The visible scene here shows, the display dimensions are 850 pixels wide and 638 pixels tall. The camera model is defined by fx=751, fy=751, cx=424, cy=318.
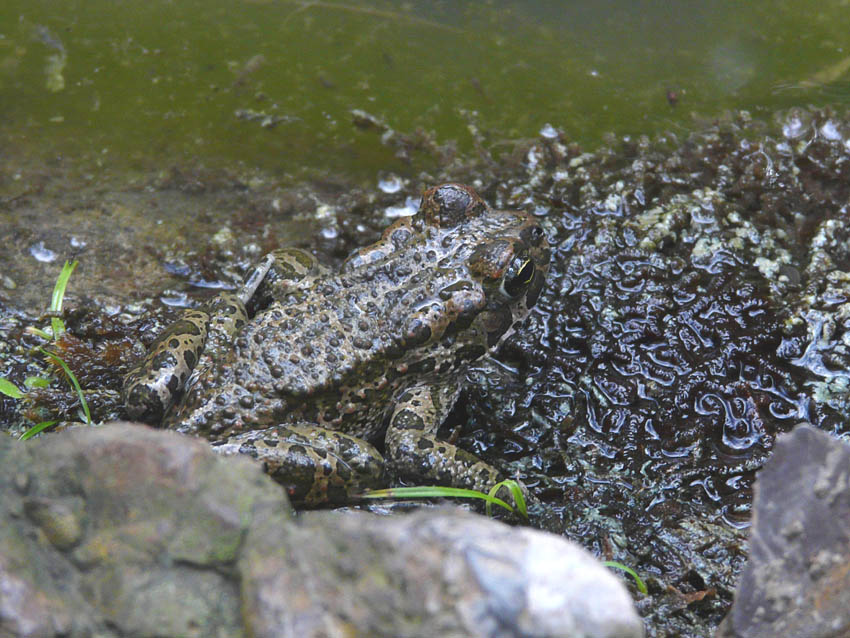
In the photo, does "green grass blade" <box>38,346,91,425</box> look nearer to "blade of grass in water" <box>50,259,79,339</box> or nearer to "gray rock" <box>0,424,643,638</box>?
"blade of grass in water" <box>50,259,79,339</box>

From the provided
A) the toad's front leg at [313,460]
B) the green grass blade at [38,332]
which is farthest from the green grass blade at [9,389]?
the toad's front leg at [313,460]

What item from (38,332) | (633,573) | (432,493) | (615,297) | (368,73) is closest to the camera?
(633,573)

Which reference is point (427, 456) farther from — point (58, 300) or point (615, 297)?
point (58, 300)

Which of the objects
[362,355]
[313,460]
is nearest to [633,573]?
[313,460]

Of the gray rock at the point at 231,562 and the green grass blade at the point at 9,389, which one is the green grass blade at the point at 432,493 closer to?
the gray rock at the point at 231,562

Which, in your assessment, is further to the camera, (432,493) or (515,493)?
(515,493)

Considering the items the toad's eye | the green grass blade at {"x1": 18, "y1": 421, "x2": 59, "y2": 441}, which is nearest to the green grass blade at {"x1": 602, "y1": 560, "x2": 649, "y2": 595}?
the toad's eye
